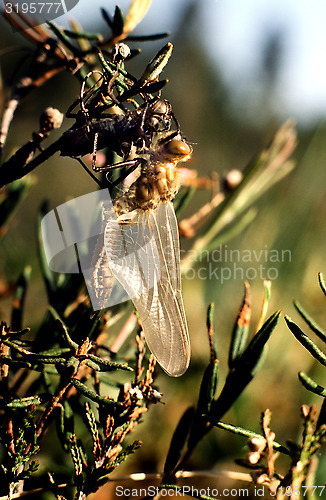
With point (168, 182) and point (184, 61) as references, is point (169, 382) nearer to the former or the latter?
point (168, 182)

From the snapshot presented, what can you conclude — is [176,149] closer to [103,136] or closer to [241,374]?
[103,136]

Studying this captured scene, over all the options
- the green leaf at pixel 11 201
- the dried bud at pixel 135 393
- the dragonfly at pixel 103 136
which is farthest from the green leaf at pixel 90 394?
the green leaf at pixel 11 201

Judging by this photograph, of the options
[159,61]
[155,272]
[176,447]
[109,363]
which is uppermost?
[159,61]

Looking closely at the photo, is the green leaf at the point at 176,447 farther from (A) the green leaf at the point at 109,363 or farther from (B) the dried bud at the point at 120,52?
(B) the dried bud at the point at 120,52

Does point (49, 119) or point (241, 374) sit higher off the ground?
point (49, 119)
